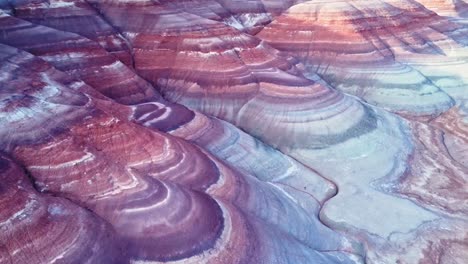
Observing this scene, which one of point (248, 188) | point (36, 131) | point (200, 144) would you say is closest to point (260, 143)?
point (200, 144)

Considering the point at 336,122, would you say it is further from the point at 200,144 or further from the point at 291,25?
the point at 291,25

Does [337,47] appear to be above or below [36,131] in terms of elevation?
below

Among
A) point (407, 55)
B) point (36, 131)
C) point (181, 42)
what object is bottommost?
point (407, 55)

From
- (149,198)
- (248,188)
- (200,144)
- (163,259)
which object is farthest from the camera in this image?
(200,144)

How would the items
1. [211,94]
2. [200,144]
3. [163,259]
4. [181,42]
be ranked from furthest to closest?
[181,42] < [211,94] < [200,144] < [163,259]

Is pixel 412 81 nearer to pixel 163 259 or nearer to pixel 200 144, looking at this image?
pixel 200 144

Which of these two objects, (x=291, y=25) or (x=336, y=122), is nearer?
(x=336, y=122)

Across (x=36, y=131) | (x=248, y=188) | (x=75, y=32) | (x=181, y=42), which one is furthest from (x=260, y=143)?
(x=75, y=32)
